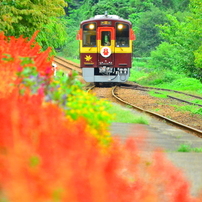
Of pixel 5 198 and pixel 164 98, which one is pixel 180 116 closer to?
pixel 164 98

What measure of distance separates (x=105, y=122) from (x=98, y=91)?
19916 millimetres

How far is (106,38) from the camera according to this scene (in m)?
26.0

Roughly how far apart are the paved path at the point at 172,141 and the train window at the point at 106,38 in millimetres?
11770

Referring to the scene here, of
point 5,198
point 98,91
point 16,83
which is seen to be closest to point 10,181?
point 5,198

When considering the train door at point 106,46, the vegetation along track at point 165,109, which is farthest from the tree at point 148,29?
the vegetation along track at point 165,109

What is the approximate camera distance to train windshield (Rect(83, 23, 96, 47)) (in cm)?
2573

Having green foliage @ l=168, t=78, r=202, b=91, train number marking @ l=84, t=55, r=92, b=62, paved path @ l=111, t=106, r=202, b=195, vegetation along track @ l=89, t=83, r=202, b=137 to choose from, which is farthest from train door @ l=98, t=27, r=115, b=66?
paved path @ l=111, t=106, r=202, b=195

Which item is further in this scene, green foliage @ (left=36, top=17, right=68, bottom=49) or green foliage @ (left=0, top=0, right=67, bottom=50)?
green foliage @ (left=36, top=17, right=68, bottom=49)

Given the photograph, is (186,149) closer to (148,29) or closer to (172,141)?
(172,141)

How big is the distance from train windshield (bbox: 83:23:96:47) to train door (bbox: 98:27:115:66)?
31cm

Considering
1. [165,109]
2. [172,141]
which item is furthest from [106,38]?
[172,141]

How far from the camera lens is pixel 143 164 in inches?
263

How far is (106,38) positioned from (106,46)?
42 centimetres

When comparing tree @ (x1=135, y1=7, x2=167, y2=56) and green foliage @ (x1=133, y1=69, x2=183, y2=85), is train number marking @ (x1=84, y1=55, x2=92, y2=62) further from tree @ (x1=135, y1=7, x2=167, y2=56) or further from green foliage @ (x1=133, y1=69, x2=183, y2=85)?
tree @ (x1=135, y1=7, x2=167, y2=56)
